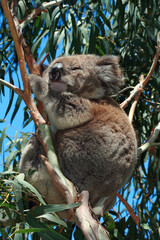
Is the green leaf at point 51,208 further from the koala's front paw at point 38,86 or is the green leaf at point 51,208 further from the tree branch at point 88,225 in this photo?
the koala's front paw at point 38,86

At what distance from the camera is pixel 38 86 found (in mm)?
2287

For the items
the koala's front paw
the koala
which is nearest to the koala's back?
the koala

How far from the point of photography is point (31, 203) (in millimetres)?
2357

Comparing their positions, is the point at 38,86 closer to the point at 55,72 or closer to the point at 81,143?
the point at 55,72

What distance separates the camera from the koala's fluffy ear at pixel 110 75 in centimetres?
261

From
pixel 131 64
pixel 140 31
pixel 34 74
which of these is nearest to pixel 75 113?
pixel 34 74

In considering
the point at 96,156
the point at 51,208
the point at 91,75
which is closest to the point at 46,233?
the point at 51,208

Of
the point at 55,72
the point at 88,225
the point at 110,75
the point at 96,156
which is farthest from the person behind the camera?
the point at 110,75

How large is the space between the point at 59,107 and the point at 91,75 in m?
0.49

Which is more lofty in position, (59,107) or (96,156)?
(59,107)

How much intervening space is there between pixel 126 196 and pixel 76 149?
209cm

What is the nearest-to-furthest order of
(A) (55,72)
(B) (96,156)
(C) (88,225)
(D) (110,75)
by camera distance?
1. (C) (88,225)
2. (B) (96,156)
3. (A) (55,72)
4. (D) (110,75)

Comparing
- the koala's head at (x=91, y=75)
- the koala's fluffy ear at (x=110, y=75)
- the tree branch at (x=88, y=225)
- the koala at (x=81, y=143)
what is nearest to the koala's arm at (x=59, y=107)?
the koala at (x=81, y=143)

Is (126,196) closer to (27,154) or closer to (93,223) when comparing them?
(27,154)
